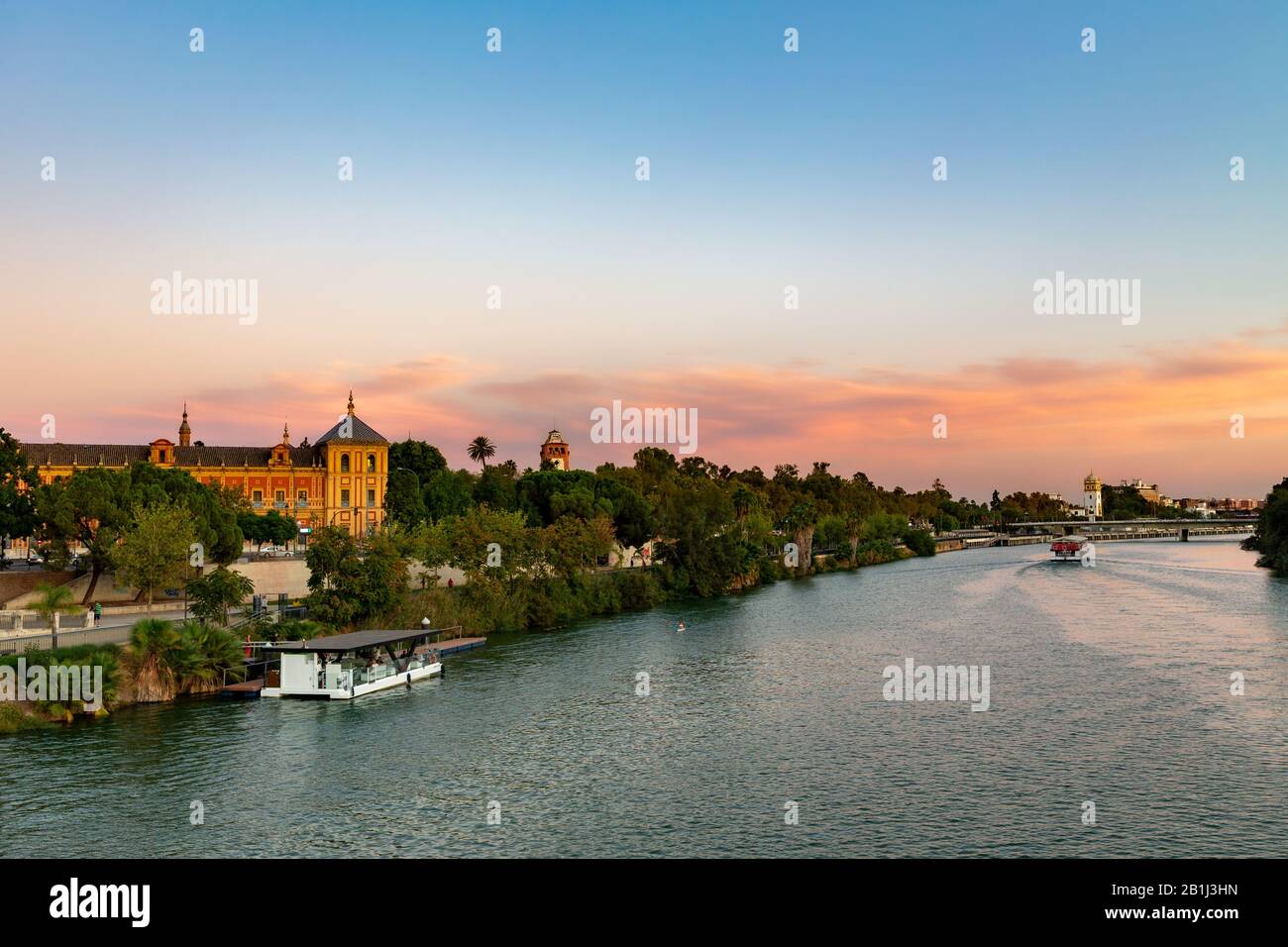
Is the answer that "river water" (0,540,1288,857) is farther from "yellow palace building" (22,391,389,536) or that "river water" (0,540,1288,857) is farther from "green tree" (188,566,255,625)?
"yellow palace building" (22,391,389,536)

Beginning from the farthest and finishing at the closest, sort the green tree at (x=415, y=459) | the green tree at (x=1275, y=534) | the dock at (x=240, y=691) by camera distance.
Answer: the green tree at (x=415, y=459) → the green tree at (x=1275, y=534) → the dock at (x=240, y=691)

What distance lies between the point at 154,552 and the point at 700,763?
144 feet

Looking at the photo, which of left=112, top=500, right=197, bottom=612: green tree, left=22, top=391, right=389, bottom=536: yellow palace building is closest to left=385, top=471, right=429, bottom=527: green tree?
left=22, top=391, right=389, bottom=536: yellow palace building

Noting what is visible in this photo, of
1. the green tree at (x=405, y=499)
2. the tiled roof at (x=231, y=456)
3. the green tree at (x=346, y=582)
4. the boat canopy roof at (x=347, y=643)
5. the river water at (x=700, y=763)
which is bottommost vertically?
the river water at (x=700, y=763)

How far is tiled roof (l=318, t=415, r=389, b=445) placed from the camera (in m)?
151

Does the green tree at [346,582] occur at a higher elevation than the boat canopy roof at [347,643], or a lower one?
higher

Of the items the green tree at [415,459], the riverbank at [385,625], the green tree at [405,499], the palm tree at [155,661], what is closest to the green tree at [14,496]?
the riverbank at [385,625]

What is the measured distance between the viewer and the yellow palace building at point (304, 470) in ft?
488

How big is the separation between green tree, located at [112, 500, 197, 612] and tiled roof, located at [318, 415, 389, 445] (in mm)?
80324

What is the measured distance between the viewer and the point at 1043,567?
577 feet

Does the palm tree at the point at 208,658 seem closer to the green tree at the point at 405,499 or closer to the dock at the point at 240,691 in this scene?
the dock at the point at 240,691

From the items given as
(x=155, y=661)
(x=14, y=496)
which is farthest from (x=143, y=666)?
(x=14, y=496)

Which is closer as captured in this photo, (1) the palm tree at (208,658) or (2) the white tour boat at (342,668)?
(1) the palm tree at (208,658)
